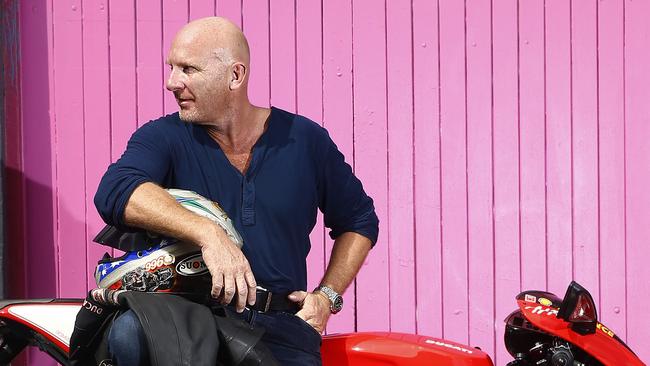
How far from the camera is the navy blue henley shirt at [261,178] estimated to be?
2.95 metres

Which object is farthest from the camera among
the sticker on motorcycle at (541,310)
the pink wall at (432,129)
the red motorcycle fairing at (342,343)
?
the pink wall at (432,129)

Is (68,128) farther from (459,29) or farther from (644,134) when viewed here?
(644,134)

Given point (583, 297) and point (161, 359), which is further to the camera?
point (583, 297)

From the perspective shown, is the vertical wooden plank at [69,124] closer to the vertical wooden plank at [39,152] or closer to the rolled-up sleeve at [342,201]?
the vertical wooden plank at [39,152]

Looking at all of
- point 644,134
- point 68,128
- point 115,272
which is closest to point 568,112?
point 644,134

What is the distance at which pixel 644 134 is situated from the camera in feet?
16.5

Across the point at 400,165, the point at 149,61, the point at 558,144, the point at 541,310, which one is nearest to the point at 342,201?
the point at 541,310

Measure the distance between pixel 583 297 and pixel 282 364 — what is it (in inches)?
37.6

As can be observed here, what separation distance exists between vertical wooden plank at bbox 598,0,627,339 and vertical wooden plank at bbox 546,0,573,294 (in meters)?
0.15

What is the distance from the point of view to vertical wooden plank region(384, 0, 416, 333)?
16.3ft

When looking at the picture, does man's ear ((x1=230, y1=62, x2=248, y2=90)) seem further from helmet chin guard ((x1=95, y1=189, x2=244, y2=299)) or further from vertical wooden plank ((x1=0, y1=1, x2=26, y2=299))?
vertical wooden plank ((x1=0, y1=1, x2=26, y2=299))

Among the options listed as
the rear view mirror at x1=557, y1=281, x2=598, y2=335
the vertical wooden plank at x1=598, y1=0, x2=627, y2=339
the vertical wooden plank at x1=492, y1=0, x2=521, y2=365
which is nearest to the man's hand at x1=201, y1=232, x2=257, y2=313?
the rear view mirror at x1=557, y1=281, x2=598, y2=335

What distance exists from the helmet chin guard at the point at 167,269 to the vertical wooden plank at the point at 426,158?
244 centimetres

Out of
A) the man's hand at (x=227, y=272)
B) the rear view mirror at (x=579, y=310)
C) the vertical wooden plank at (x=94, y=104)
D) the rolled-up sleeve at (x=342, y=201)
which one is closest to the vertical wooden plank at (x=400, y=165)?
the vertical wooden plank at (x=94, y=104)
